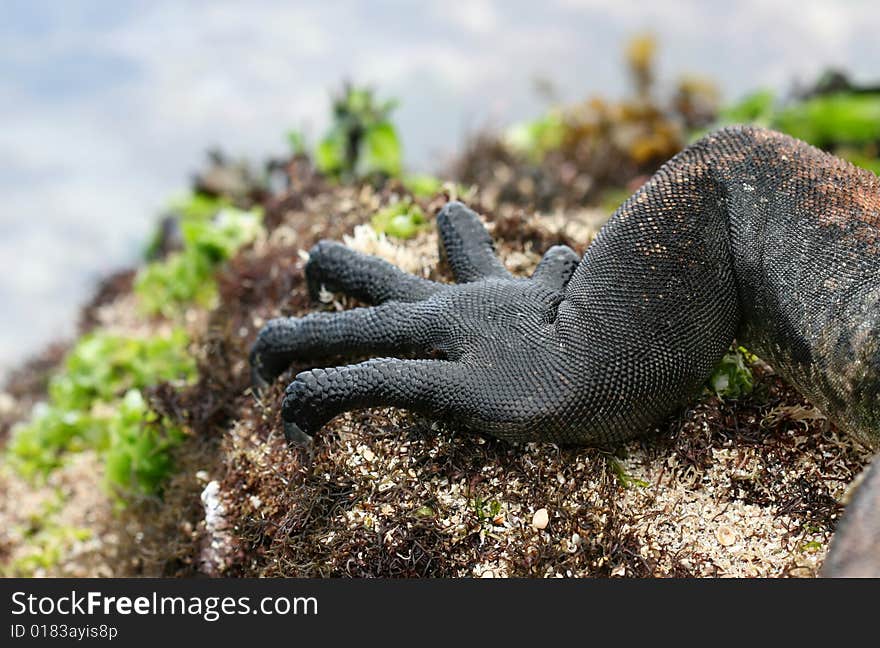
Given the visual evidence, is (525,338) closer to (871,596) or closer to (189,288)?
(871,596)

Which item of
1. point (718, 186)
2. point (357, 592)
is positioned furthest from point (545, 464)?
point (718, 186)

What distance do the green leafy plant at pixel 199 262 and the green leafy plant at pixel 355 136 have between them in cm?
58

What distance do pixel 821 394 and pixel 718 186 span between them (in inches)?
24.5

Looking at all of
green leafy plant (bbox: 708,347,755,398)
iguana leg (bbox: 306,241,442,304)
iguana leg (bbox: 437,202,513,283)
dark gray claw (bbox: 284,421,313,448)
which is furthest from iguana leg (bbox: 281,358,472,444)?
green leafy plant (bbox: 708,347,755,398)

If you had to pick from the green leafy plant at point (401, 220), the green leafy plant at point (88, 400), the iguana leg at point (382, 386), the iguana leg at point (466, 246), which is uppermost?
the iguana leg at point (466, 246)

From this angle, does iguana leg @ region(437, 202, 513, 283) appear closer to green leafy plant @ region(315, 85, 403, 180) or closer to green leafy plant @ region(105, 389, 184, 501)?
green leafy plant @ region(105, 389, 184, 501)

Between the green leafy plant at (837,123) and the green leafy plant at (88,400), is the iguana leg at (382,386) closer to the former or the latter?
the green leafy plant at (88,400)

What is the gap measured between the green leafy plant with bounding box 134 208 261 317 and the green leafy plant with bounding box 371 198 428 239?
130cm

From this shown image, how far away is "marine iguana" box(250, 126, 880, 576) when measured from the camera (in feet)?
7.39

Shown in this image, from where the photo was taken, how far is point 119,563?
3.71 metres

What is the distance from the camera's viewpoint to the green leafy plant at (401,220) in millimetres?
3455

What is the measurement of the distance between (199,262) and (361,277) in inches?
105

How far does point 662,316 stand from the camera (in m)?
2.36

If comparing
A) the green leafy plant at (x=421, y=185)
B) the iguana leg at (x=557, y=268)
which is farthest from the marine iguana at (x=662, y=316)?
the green leafy plant at (x=421, y=185)
